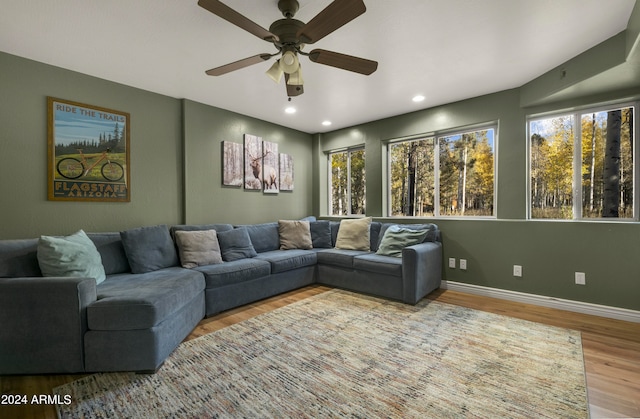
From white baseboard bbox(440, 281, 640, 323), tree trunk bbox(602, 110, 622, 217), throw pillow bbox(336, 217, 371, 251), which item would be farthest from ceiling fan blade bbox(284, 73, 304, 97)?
tree trunk bbox(602, 110, 622, 217)

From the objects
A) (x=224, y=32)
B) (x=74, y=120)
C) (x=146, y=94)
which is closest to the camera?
(x=224, y=32)

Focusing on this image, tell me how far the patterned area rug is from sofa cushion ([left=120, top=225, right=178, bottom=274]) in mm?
1007

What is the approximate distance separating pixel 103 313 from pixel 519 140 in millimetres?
4389

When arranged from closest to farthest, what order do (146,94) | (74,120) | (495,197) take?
(74,120) < (146,94) < (495,197)

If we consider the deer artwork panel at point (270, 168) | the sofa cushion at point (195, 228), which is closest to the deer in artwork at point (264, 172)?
the deer artwork panel at point (270, 168)

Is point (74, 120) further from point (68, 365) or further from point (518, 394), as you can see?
point (518, 394)

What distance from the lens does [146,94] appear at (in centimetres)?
338

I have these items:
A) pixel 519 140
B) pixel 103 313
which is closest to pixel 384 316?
pixel 103 313

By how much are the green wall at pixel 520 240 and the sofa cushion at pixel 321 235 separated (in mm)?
1507

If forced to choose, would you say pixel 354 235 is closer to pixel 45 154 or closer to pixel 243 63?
pixel 243 63

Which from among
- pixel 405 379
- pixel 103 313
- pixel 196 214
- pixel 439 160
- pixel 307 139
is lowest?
pixel 405 379

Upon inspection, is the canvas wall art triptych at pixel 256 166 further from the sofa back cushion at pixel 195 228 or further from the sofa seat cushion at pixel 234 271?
the sofa seat cushion at pixel 234 271

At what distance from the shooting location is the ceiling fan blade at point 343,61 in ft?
6.54

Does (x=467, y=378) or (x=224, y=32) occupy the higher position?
(x=224, y=32)
